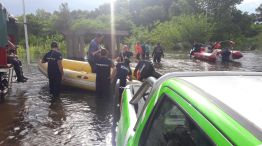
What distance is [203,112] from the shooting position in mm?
1914

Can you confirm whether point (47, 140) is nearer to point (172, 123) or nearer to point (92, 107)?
point (92, 107)

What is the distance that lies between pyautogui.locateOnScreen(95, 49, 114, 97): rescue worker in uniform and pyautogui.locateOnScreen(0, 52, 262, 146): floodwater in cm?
41

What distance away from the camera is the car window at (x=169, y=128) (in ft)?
7.20

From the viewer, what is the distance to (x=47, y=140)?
7.18 m

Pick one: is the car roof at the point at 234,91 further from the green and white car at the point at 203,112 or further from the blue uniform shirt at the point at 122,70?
the blue uniform shirt at the point at 122,70

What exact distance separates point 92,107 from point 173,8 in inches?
3167

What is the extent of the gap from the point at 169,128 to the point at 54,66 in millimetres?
8785

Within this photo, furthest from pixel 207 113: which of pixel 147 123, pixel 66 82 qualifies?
pixel 66 82

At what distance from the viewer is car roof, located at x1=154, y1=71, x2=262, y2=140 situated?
1713 mm

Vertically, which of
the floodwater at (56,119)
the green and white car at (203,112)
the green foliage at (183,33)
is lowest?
the floodwater at (56,119)

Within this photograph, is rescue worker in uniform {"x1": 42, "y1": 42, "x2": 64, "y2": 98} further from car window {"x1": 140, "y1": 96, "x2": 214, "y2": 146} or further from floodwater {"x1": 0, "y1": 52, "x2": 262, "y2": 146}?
car window {"x1": 140, "y1": 96, "x2": 214, "y2": 146}

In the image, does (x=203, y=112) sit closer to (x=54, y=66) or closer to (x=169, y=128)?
(x=169, y=128)

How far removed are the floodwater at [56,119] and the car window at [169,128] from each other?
3.32 m

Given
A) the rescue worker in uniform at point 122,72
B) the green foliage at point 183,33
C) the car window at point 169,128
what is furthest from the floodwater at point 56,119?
the green foliage at point 183,33
